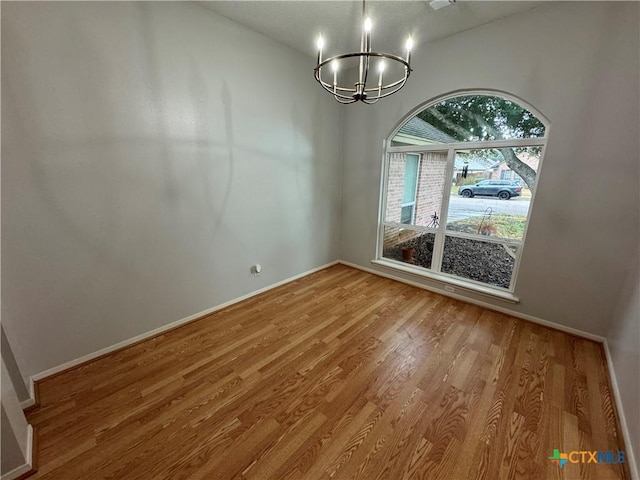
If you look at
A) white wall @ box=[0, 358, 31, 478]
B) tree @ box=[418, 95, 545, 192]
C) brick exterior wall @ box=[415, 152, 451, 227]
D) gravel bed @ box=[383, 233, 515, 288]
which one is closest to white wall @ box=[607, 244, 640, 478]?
gravel bed @ box=[383, 233, 515, 288]

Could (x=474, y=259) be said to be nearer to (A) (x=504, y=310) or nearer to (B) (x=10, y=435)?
(A) (x=504, y=310)

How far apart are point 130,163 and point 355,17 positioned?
2.35m

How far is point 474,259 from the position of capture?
9.82 feet

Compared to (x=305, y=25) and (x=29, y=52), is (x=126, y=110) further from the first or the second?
(x=305, y=25)

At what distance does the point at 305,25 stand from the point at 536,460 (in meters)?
3.73

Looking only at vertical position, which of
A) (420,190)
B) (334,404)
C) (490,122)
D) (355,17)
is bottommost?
(334,404)

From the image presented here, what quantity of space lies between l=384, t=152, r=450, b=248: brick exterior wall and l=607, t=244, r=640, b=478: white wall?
1.67 m

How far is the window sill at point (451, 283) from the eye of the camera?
2705 mm

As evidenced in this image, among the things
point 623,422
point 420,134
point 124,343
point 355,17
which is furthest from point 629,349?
point 124,343

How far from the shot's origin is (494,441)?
142cm

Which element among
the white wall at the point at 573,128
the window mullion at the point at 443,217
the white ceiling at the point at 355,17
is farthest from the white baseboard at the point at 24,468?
the white wall at the point at 573,128

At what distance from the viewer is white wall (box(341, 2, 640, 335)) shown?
194 cm

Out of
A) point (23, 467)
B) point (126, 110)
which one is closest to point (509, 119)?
point (126, 110)

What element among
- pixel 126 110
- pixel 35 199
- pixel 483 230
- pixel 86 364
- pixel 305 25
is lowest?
pixel 86 364
